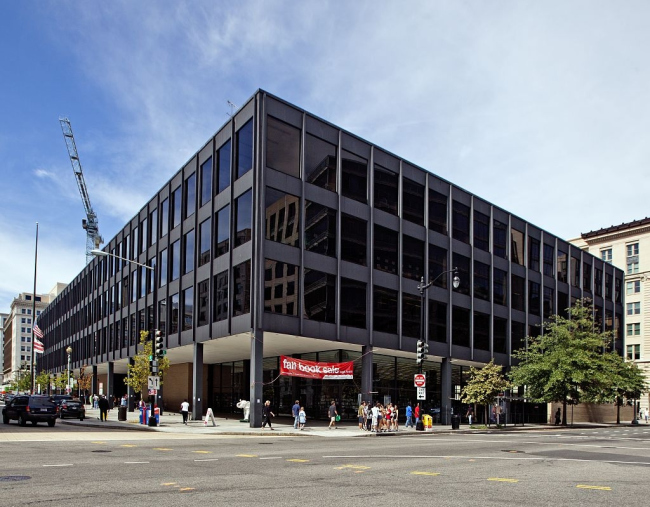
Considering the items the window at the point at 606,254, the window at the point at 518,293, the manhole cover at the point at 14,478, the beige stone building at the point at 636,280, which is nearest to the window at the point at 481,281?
the window at the point at 518,293

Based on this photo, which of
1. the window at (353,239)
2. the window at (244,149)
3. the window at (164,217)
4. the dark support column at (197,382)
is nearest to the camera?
the window at (244,149)

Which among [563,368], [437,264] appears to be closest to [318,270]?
[437,264]

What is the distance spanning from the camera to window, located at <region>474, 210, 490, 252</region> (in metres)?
54.3

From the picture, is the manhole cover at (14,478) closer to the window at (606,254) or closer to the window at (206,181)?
the window at (206,181)

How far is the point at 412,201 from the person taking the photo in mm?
47750

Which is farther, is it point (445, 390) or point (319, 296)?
point (445, 390)

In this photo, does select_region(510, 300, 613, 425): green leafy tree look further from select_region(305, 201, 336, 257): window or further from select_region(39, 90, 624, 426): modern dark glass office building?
select_region(305, 201, 336, 257): window

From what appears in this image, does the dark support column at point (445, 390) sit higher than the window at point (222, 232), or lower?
lower

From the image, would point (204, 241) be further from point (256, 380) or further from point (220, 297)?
point (256, 380)

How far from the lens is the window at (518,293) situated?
2301 inches

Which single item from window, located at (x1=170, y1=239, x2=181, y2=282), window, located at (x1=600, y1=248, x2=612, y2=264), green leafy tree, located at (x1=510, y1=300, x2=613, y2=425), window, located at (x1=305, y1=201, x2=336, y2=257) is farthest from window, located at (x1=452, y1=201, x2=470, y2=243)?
window, located at (x1=600, y1=248, x2=612, y2=264)

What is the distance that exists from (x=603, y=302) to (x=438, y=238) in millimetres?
34327

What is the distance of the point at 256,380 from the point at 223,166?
1499 cm

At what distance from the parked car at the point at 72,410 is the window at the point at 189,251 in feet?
40.0
